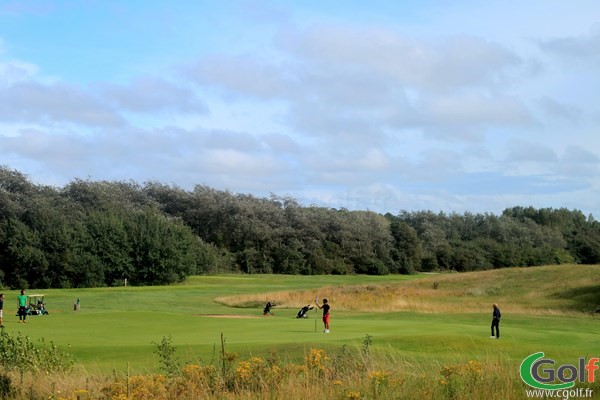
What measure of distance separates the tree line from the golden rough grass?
27492mm

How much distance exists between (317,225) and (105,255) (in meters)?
35.5

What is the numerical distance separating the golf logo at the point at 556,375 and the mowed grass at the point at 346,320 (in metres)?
2.03

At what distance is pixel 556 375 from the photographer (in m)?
11.5

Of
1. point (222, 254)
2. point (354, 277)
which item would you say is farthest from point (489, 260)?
point (222, 254)

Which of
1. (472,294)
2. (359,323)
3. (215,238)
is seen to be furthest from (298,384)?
(215,238)

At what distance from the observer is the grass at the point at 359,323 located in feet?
62.9

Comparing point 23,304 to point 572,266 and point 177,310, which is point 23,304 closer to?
point 177,310

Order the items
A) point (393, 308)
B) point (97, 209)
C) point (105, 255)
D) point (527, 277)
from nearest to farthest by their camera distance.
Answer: point (393, 308), point (527, 277), point (105, 255), point (97, 209)

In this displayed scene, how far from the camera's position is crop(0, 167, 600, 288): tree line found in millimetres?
81438

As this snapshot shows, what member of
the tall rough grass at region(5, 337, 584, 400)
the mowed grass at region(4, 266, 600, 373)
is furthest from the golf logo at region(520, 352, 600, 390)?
the mowed grass at region(4, 266, 600, 373)

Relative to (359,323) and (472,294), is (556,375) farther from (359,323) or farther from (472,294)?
(472,294)

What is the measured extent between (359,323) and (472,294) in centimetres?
2635

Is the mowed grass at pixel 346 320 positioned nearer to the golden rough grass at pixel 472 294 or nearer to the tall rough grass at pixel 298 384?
the golden rough grass at pixel 472 294

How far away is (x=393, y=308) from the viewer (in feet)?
166
